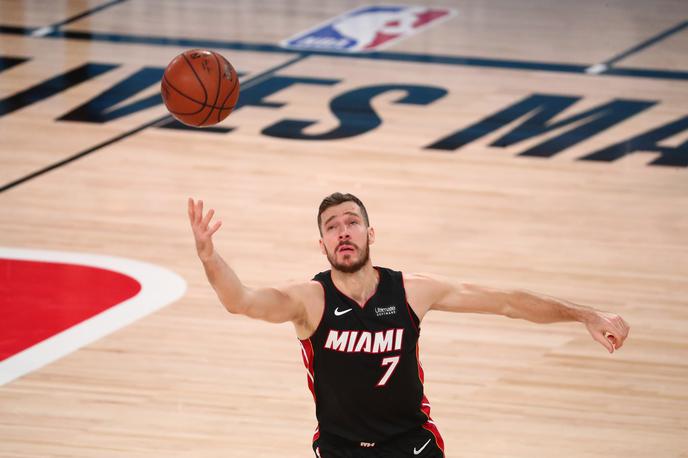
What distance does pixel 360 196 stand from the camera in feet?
36.5

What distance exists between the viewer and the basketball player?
5.59 metres

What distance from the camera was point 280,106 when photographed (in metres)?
13.5

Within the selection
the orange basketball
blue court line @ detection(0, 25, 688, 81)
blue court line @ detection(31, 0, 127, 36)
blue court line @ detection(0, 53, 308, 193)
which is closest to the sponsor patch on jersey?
the orange basketball

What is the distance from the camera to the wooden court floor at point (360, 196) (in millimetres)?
7523

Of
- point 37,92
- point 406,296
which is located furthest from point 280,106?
point 406,296

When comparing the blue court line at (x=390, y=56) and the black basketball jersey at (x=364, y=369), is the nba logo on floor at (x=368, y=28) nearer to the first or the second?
the blue court line at (x=390, y=56)

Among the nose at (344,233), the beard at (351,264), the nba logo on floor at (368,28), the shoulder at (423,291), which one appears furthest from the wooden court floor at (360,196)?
the nose at (344,233)

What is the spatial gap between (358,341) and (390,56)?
388 inches

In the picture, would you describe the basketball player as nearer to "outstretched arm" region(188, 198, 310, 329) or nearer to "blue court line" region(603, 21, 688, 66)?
"outstretched arm" region(188, 198, 310, 329)

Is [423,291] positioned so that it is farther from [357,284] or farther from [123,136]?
[123,136]

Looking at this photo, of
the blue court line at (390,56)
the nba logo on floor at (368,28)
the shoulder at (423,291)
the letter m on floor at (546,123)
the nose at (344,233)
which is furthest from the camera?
the nba logo on floor at (368,28)

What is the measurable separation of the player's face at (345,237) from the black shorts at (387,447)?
0.69 m

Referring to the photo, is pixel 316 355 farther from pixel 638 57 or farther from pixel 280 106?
pixel 638 57

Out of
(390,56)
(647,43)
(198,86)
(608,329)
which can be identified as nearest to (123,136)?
(390,56)
